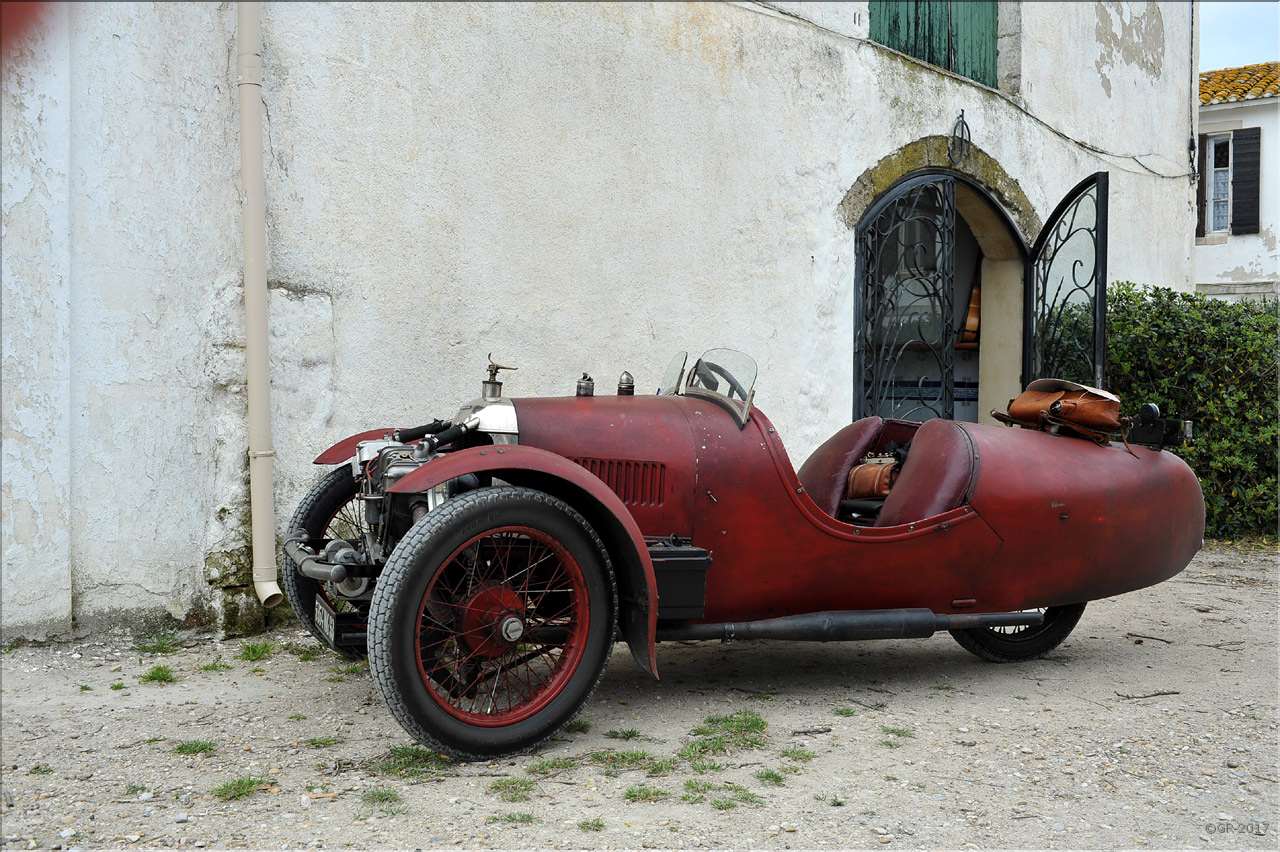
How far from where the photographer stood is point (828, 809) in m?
2.90

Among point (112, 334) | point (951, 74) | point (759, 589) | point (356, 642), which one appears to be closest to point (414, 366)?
point (112, 334)

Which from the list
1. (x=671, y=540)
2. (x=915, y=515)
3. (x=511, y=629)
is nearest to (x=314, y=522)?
(x=511, y=629)

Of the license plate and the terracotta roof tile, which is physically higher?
the terracotta roof tile

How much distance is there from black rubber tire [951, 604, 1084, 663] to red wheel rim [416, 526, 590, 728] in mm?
2072

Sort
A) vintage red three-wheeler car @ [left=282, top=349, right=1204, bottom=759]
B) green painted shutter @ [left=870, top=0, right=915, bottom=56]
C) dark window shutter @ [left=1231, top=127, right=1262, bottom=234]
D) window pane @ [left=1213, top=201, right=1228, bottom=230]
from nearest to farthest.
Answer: vintage red three-wheeler car @ [left=282, top=349, right=1204, bottom=759], green painted shutter @ [left=870, top=0, right=915, bottom=56], dark window shutter @ [left=1231, top=127, right=1262, bottom=234], window pane @ [left=1213, top=201, right=1228, bottom=230]

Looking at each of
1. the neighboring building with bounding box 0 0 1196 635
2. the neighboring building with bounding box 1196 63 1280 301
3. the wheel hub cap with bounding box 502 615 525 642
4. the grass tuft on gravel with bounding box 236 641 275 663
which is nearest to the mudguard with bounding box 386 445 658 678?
the wheel hub cap with bounding box 502 615 525 642

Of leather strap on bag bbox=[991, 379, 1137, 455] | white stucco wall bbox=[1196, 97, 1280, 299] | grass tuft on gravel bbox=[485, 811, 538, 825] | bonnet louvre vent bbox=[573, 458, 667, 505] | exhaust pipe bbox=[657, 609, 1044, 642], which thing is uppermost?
white stucco wall bbox=[1196, 97, 1280, 299]

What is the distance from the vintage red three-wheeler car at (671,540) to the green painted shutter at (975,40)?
5216mm

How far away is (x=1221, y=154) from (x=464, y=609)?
68.2 ft

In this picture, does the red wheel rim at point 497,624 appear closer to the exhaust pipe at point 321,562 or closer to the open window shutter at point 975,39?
the exhaust pipe at point 321,562

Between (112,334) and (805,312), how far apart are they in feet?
14.4

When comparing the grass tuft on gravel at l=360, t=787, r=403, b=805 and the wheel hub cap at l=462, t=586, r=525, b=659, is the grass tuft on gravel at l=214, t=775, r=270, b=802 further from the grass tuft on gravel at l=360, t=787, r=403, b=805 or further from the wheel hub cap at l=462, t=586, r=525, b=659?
the wheel hub cap at l=462, t=586, r=525, b=659

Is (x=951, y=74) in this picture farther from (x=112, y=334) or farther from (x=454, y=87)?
(x=112, y=334)

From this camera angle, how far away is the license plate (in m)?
3.57
